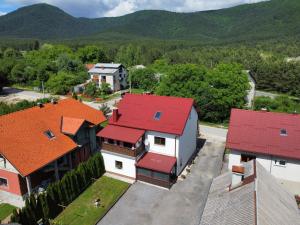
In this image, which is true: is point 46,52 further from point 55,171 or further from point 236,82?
point 55,171

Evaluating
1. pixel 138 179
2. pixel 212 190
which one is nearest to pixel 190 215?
pixel 212 190

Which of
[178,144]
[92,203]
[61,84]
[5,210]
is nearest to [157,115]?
[178,144]

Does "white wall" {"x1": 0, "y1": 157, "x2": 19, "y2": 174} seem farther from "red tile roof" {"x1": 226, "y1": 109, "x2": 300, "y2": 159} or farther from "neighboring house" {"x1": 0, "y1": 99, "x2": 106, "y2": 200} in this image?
"red tile roof" {"x1": 226, "y1": 109, "x2": 300, "y2": 159}

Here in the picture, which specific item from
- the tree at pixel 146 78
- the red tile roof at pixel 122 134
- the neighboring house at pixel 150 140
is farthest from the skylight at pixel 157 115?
the tree at pixel 146 78

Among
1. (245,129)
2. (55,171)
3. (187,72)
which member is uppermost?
(187,72)

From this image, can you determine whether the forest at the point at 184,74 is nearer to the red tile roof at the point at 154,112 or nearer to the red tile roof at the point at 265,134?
the red tile roof at the point at 154,112
